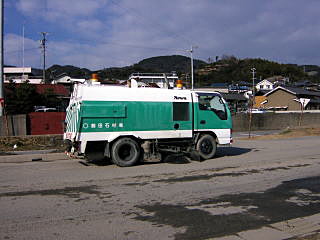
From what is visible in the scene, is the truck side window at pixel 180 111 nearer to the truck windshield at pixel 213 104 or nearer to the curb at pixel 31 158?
the truck windshield at pixel 213 104

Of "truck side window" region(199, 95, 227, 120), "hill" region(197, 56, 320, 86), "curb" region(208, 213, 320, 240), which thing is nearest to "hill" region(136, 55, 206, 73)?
"hill" region(197, 56, 320, 86)

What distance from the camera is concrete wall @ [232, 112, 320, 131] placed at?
38094 mm

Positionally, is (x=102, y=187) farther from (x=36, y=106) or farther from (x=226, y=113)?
(x=36, y=106)

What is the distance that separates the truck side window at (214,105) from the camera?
14242 mm

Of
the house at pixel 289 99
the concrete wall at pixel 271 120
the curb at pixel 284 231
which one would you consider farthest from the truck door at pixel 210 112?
the house at pixel 289 99

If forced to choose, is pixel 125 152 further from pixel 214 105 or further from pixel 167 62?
pixel 167 62

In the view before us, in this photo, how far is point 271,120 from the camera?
42.0 metres

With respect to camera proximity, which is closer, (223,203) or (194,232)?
(194,232)

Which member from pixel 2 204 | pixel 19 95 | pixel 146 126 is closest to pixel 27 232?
pixel 2 204

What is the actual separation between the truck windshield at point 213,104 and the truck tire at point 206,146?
97 centimetres

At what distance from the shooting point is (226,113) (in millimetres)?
14820

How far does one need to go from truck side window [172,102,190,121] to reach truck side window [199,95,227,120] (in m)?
0.68

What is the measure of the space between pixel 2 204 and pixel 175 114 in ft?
23.7

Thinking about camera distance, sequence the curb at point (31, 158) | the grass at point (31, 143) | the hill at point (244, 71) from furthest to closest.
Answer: the hill at point (244, 71), the grass at point (31, 143), the curb at point (31, 158)
